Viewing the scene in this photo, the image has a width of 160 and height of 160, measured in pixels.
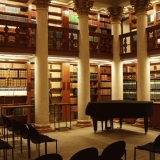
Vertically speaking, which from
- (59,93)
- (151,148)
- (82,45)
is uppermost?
(82,45)

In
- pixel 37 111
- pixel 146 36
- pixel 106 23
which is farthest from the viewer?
pixel 106 23

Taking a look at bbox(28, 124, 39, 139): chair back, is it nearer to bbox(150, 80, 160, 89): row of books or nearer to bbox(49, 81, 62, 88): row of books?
bbox(49, 81, 62, 88): row of books

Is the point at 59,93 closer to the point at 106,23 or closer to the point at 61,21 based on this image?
the point at 61,21

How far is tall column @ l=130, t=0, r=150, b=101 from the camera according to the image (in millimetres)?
9148

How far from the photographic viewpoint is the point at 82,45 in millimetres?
9648

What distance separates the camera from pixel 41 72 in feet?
27.9

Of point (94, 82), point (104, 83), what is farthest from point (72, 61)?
point (104, 83)

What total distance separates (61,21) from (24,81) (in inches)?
121

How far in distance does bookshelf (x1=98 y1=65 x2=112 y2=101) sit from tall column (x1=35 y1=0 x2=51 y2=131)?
3843 mm

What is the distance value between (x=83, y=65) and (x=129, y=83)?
2.59 metres

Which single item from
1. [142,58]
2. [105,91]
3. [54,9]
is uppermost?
[54,9]

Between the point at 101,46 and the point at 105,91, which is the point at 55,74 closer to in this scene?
the point at 101,46

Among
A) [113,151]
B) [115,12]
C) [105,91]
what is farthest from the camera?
[105,91]

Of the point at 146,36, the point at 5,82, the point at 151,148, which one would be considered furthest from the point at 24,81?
the point at 151,148
